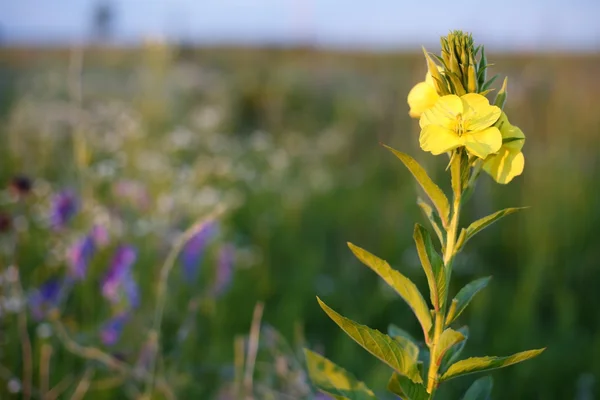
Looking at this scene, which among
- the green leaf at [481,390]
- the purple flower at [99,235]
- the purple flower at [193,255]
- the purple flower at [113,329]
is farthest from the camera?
the purple flower at [193,255]

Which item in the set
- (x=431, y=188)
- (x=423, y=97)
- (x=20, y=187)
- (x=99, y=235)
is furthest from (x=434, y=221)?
(x=99, y=235)

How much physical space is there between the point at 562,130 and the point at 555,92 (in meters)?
0.53

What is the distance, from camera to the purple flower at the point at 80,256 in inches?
58.8

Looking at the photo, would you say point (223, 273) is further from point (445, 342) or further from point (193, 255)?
point (445, 342)

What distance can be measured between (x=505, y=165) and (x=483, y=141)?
0.23 feet

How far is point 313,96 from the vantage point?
22.0ft

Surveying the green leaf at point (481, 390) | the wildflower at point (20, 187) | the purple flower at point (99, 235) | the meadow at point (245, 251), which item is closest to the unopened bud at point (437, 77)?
the green leaf at point (481, 390)

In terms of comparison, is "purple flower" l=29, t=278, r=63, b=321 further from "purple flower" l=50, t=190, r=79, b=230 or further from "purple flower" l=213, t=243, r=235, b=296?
"purple flower" l=213, t=243, r=235, b=296

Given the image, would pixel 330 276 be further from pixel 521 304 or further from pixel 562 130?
pixel 562 130

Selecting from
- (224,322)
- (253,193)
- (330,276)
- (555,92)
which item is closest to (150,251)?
(224,322)

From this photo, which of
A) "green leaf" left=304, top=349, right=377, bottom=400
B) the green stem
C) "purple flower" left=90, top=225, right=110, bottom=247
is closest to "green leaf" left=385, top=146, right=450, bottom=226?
the green stem

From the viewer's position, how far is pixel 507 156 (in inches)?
27.7

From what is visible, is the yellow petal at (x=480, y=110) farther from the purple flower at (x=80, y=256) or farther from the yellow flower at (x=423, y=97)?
the purple flower at (x=80, y=256)

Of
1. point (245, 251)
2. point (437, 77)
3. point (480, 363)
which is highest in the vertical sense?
point (437, 77)
